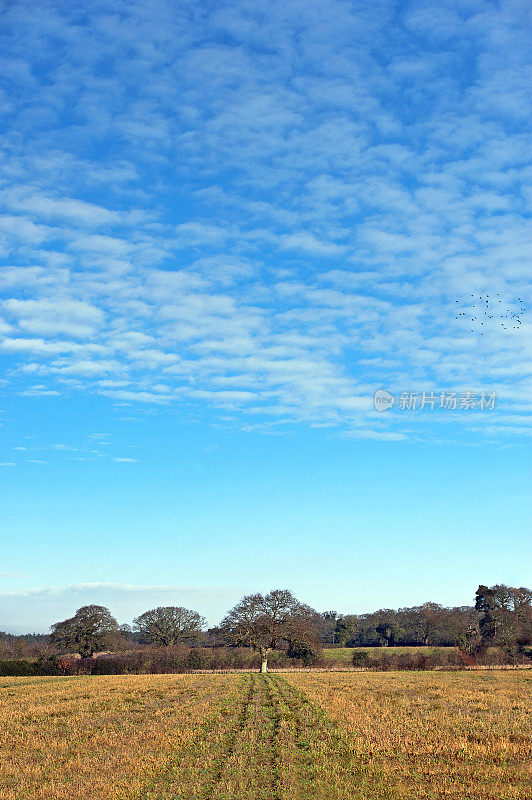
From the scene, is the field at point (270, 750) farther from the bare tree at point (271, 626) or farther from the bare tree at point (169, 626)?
the bare tree at point (169, 626)

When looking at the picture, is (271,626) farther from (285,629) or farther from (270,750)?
(270,750)

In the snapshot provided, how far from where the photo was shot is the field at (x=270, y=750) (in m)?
15.4

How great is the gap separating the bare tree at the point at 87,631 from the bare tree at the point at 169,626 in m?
15.5

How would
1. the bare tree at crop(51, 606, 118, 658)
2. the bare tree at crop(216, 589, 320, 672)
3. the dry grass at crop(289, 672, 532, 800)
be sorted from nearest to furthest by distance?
the dry grass at crop(289, 672, 532, 800) < the bare tree at crop(216, 589, 320, 672) < the bare tree at crop(51, 606, 118, 658)

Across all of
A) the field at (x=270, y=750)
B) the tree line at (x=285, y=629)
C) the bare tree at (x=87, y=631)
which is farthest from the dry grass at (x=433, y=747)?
the bare tree at (x=87, y=631)

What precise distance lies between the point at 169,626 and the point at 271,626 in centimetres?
3711

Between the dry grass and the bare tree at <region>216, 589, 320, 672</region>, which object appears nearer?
the dry grass

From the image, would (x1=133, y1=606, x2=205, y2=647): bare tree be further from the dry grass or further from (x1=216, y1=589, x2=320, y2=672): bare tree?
the dry grass

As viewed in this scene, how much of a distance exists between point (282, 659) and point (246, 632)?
21.2 feet

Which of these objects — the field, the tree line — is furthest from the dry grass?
the tree line

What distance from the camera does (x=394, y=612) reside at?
154 m

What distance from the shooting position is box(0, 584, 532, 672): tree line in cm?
8488

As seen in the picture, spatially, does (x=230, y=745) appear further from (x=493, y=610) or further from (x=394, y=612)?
(x=394, y=612)

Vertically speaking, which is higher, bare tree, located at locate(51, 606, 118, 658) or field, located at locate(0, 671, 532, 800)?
field, located at locate(0, 671, 532, 800)
